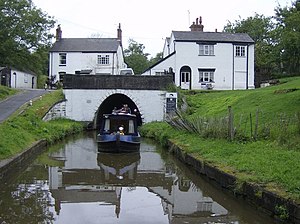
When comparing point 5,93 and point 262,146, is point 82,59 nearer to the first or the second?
point 5,93

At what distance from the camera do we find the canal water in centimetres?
932

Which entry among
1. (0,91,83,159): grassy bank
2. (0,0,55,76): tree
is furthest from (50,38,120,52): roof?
(0,91,83,159): grassy bank

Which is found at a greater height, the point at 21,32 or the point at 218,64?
the point at 21,32

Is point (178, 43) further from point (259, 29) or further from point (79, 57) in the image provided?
point (259, 29)

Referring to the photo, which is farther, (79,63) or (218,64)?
(79,63)

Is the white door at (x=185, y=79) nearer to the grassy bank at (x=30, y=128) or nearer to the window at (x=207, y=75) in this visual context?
the window at (x=207, y=75)

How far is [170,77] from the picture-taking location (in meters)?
33.3

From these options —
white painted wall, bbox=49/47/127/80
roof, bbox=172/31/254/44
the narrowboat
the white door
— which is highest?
roof, bbox=172/31/254/44

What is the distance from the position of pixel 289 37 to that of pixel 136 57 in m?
47.3

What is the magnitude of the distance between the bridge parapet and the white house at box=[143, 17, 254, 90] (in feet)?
25.2

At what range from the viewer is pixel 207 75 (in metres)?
42.0

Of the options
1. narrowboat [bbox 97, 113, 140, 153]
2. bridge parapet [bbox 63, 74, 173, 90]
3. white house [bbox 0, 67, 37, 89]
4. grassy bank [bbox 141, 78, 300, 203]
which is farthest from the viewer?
white house [bbox 0, 67, 37, 89]

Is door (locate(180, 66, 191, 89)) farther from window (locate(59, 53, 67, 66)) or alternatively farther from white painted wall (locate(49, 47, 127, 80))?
window (locate(59, 53, 67, 66))

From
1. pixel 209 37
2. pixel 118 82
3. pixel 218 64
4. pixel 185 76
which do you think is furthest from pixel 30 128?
pixel 209 37
